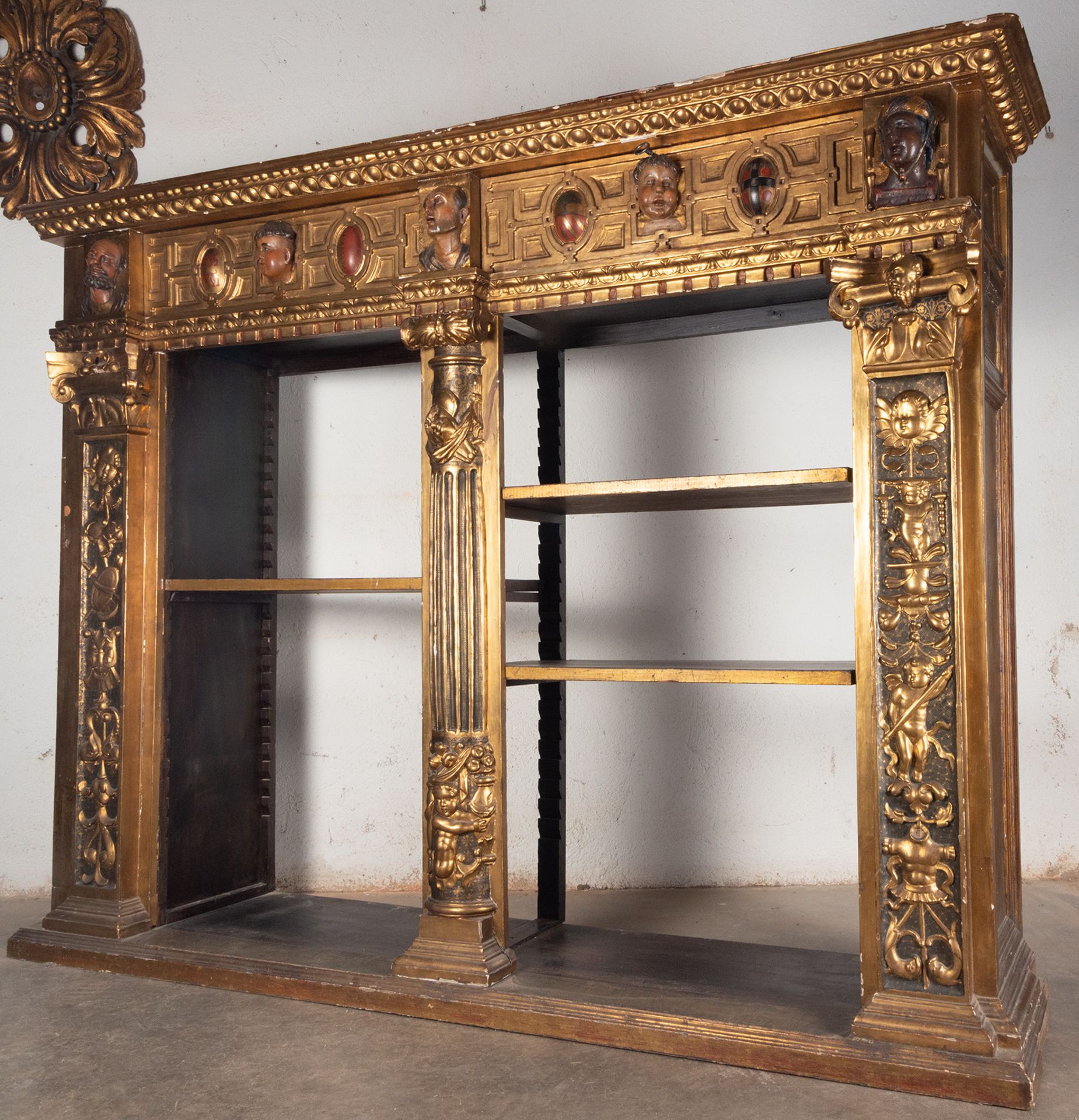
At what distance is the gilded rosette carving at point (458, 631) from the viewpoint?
3348 mm

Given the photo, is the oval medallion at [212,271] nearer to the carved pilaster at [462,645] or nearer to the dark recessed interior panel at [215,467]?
the dark recessed interior panel at [215,467]

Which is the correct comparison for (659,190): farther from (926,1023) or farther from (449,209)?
(926,1023)

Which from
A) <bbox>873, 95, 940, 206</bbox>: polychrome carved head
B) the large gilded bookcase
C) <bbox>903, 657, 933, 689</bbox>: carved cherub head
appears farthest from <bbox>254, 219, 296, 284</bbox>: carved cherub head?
<bbox>903, 657, 933, 689</bbox>: carved cherub head

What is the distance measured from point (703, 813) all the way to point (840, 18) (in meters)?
3.34

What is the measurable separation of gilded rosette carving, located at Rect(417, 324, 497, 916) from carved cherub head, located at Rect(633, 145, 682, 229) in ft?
1.87

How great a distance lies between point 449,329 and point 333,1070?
6.58 feet

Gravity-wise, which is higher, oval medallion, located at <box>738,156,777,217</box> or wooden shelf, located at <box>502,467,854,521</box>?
oval medallion, located at <box>738,156,777,217</box>

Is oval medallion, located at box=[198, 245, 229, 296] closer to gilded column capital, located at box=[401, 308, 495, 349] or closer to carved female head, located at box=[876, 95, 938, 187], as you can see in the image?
gilded column capital, located at box=[401, 308, 495, 349]

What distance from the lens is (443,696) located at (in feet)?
11.1

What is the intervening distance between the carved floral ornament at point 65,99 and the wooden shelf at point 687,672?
8.26ft

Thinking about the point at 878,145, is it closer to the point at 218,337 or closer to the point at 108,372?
the point at 218,337

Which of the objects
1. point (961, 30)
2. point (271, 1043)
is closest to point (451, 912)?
point (271, 1043)

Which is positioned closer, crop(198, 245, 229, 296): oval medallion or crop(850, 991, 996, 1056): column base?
crop(850, 991, 996, 1056): column base

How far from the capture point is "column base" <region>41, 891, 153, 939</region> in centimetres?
377
